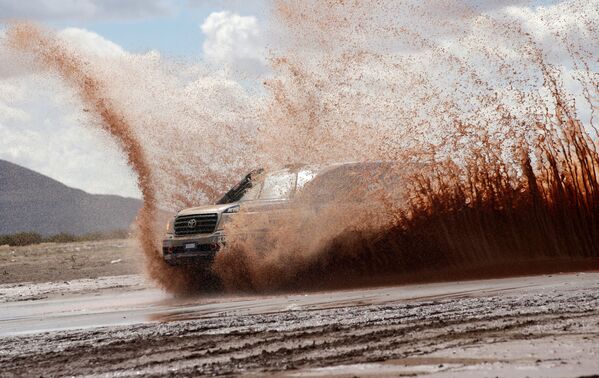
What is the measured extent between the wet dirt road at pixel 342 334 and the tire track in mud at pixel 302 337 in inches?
0.5

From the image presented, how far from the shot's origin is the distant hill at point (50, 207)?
572 feet

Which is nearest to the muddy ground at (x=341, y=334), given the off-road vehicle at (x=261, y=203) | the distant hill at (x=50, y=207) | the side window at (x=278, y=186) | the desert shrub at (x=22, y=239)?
the off-road vehicle at (x=261, y=203)

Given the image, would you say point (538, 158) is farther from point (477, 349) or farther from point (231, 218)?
point (477, 349)

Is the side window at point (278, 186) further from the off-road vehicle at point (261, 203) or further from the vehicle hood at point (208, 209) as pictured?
the vehicle hood at point (208, 209)

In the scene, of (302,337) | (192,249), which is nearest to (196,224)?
(192,249)

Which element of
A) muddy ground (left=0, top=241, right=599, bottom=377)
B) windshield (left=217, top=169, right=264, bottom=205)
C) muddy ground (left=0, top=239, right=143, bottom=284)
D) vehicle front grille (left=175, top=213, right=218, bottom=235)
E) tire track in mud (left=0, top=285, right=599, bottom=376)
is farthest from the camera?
muddy ground (left=0, top=239, right=143, bottom=284)

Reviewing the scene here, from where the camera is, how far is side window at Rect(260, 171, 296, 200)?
17.1m

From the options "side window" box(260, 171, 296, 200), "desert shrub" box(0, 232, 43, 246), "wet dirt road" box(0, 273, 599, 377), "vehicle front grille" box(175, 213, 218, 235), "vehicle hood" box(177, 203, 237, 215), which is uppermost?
"desert shrub" box(0, 232, 43, 246)

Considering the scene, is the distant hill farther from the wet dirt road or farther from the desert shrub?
the wet dirt road

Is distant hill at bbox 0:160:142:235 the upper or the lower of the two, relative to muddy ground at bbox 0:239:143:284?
upper

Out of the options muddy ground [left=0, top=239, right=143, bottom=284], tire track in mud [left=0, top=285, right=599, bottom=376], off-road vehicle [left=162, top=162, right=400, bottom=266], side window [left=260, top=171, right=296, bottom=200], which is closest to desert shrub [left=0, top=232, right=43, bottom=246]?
muddy ground [left=0, top=239, right=143, bottom=284]

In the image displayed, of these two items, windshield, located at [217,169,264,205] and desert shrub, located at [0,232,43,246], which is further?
desert shrub, located at [0,232,43,246]

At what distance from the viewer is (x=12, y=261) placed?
36188mm

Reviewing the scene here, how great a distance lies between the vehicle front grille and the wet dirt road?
186cm
